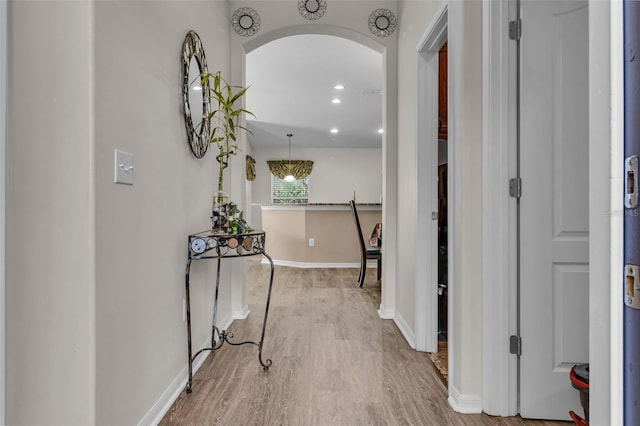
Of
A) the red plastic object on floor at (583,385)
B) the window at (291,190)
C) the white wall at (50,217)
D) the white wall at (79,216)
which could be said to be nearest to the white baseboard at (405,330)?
the red plastic object on floor at (583,385)

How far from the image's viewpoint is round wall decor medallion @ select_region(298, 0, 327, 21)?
317 centimetres

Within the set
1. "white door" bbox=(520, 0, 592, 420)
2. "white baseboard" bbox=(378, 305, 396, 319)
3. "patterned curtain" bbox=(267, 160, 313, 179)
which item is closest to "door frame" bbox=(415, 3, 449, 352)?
"white baseboard" bbox=(378, 305, 396, 319)

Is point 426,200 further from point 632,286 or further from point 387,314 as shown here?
point 632,286

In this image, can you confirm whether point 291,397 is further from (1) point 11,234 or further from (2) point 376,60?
(2) point 376,60

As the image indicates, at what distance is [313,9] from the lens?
317cm

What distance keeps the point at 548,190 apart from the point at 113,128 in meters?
1.73

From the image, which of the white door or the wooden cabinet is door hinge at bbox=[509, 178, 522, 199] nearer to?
the white door

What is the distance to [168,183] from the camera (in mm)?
1786

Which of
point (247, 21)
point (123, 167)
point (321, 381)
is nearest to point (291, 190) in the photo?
point (247, 21)

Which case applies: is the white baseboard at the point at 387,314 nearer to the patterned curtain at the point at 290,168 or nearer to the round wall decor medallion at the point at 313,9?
the round wall decor medallion at the point at 313,9

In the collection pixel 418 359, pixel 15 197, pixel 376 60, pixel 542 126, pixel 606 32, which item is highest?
pixel 376 60

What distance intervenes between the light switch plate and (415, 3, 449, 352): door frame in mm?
1724

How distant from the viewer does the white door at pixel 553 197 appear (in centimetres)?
161

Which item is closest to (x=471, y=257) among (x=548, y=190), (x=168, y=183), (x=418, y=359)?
(x=548, y=190)
